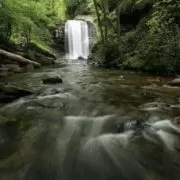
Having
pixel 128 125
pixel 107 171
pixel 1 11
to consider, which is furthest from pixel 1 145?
pixel 1 11

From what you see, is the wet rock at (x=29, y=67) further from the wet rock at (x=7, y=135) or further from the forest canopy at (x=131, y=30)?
the wet rock at (x=7, y=135)

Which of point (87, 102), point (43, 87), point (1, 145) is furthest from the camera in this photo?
point (43, 87)

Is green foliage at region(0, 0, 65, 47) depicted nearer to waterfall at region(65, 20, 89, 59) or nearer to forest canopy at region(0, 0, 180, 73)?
forest canopy at region(0, 0, 180, 73)

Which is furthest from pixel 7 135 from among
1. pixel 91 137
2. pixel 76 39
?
pixel 76 39

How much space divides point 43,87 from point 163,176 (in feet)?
19.7

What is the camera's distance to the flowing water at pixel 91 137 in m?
3.47

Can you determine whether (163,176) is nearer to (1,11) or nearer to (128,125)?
(128,125)

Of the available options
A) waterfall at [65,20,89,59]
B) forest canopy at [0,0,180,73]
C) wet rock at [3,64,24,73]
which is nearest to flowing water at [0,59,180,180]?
forest canopy at [0,0,180,73]

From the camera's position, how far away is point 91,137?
14.7 ft

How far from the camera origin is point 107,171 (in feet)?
11.4

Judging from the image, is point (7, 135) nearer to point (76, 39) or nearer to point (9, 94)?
point (9, 94)

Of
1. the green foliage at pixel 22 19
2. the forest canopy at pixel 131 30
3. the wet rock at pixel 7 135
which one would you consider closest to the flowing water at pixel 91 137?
the wet rock at pixel 7 135

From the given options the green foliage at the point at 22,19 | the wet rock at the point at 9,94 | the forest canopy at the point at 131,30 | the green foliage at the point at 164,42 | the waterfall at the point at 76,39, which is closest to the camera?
the wet rock at the point at 9,94

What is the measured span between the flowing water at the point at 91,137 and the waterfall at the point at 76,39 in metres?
18.6
